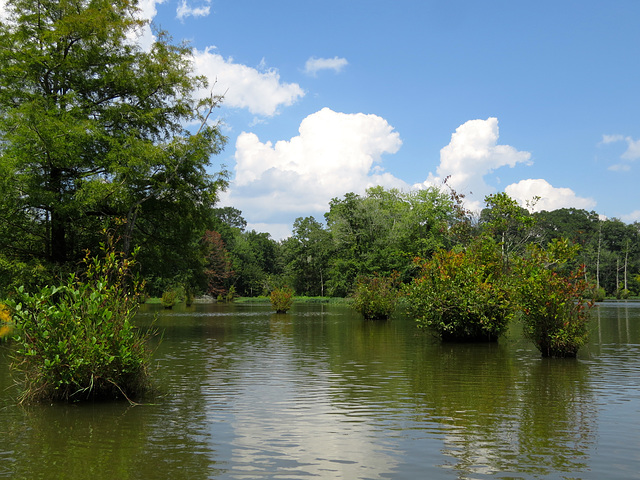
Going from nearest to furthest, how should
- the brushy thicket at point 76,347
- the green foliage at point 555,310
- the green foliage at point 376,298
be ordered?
the brushy thicket at point 76,347, the green foliage at point 555,310, the green foliage at point 376,298

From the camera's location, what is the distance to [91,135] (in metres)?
21.8

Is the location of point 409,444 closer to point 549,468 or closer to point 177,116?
point 549,468

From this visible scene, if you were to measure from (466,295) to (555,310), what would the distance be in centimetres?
387

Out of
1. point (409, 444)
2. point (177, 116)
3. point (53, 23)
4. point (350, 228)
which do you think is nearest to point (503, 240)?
point (409, 444)

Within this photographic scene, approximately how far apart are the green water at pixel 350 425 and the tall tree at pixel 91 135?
9926mm

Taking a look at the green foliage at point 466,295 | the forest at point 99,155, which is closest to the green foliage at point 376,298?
the forest at point 99,155

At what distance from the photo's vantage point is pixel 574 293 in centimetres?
1400

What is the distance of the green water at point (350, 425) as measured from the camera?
18.8 ft

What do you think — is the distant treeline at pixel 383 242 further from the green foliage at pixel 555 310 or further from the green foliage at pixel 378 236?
the green foliage at pixel 555 310

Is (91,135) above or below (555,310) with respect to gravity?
above

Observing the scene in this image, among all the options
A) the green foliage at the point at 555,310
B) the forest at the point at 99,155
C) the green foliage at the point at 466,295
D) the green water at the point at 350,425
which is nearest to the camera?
the green water at the point at 350,425

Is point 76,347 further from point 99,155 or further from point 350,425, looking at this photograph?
point 99,155

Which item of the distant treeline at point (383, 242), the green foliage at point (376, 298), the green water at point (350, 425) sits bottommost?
the green water at point (350, 425)

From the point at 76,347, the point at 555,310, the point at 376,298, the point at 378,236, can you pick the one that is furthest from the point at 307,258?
the point at 76,347
